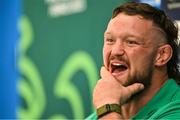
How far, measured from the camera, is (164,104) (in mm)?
1737

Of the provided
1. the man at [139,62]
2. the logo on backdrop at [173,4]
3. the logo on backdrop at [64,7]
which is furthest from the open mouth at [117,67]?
the logo on backdrop at [64,7]

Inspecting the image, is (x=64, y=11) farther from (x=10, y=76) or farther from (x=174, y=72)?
(x=174, y=72)

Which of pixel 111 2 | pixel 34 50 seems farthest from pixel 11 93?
pixel 111 2

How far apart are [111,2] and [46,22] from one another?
26.3 inches

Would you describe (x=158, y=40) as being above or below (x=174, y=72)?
above

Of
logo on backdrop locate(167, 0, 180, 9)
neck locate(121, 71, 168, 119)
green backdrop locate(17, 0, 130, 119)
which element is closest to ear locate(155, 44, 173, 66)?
neck locate(121, 71, 168, 119)

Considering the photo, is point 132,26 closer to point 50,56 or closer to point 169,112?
point 169,112

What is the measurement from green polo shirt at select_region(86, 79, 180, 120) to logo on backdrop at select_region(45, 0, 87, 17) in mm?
1338

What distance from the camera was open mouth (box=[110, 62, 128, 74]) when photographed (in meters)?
1.77

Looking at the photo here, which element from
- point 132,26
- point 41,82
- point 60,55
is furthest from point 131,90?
point 41,82

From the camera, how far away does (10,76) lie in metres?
3.62

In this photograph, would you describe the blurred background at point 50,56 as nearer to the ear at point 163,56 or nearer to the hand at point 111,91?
the ear at point 163,56

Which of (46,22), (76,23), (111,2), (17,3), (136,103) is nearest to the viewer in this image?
(136,103)

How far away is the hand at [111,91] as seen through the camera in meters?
1.66
